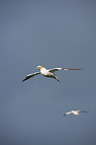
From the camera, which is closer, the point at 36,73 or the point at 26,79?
the point at 36,73

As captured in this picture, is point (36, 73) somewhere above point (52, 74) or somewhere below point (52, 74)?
above

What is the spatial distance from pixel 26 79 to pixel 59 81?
3437mm

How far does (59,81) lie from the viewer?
494 inches

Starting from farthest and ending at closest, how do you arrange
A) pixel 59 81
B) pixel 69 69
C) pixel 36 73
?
pixel 36 73
pixel 59 81
pixel 69 69

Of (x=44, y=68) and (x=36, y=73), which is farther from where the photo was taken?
(x=36, y=73)

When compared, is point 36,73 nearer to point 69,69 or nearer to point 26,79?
point 26,79

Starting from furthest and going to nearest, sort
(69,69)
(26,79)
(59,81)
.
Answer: (26,79)
(59,81)
(69,69)

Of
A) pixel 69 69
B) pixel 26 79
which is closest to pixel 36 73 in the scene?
pixel 26 79

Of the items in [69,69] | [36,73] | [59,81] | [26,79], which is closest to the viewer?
[69,69]

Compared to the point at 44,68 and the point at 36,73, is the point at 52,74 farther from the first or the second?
the point at 36,73

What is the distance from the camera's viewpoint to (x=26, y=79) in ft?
Answer: 49.0

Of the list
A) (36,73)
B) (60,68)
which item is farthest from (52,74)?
(36,73)

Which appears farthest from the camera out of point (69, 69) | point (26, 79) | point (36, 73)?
point (26, 79)

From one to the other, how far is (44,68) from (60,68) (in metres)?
1.03
